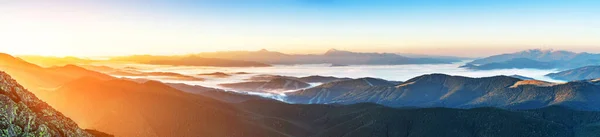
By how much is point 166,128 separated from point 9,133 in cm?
14482

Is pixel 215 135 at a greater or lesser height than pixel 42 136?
lesser

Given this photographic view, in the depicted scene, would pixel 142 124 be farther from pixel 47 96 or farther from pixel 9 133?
pixel 9 133

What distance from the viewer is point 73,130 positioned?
61.1 metres

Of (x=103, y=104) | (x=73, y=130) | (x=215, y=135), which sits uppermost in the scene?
(x=73, y=130)

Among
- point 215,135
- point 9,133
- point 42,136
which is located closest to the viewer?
point 9,133

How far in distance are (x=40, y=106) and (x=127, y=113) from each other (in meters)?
136

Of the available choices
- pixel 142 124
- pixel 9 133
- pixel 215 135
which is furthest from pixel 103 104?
pixel 9 133

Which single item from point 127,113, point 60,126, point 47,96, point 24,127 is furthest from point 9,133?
point 47,96

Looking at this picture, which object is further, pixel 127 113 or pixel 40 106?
pixel 127 113

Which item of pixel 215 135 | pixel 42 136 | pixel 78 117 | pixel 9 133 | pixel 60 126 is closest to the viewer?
pixel 9 133

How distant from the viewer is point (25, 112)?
53.9m

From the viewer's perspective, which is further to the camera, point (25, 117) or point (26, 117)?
point (26, 117)

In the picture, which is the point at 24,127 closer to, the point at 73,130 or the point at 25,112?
the point at 25,112

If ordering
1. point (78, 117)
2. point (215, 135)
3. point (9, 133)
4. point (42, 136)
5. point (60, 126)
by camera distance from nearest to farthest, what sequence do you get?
point (9, 133), point (42, 136), point (60, 126), point (78, 117), point (215, 135)
